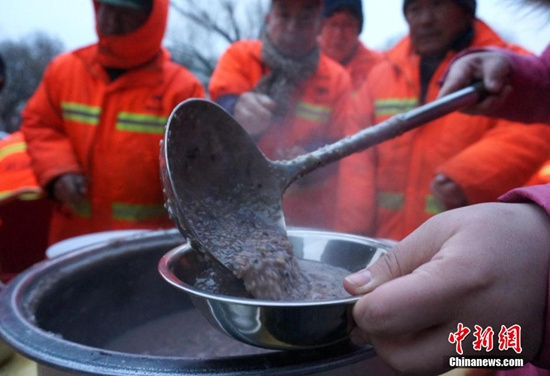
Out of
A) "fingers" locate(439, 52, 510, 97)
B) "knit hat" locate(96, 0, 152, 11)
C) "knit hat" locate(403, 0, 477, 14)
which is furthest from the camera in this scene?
"knit hat" locate(96, 0, 152, 11)

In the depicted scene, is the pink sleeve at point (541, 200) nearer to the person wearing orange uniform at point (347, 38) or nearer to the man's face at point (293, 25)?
the man's face at point (293, 25)

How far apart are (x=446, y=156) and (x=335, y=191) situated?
2.27 feet

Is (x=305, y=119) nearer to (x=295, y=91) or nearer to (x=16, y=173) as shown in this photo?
A: (x=295, y=91)

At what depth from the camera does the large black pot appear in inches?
31.7

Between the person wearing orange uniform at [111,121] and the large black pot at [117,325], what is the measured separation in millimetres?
900

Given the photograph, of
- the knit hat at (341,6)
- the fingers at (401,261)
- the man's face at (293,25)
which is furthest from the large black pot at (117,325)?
the knit hat at (341,6)

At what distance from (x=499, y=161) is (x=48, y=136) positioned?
2163 millimetres

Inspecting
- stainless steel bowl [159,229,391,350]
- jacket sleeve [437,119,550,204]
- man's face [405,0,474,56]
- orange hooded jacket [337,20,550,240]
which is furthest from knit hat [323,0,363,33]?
stainless steel bowl [159,229,391,350]

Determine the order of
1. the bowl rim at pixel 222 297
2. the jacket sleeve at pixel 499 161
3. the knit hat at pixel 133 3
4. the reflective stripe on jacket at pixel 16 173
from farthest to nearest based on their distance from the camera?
1. the knit hat at pixel 133 3
2. the reflective stripe on jacket at pixel 16 173
3. the jacket sleeve at pixel 499 161
4. the bowl rim at pixel 222 297

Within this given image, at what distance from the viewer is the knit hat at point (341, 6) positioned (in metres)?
3.33

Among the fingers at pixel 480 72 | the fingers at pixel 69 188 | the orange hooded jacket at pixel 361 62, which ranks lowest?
the fingers at pixel 69 188

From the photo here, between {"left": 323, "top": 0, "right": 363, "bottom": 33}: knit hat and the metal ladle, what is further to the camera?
{"left": 323, "top": 0, "right": 363, "bottom": 33}: knit hat

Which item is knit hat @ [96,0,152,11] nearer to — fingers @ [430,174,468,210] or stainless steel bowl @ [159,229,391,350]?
fingers @ [430,174,468,210]

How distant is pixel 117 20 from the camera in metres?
2.49
